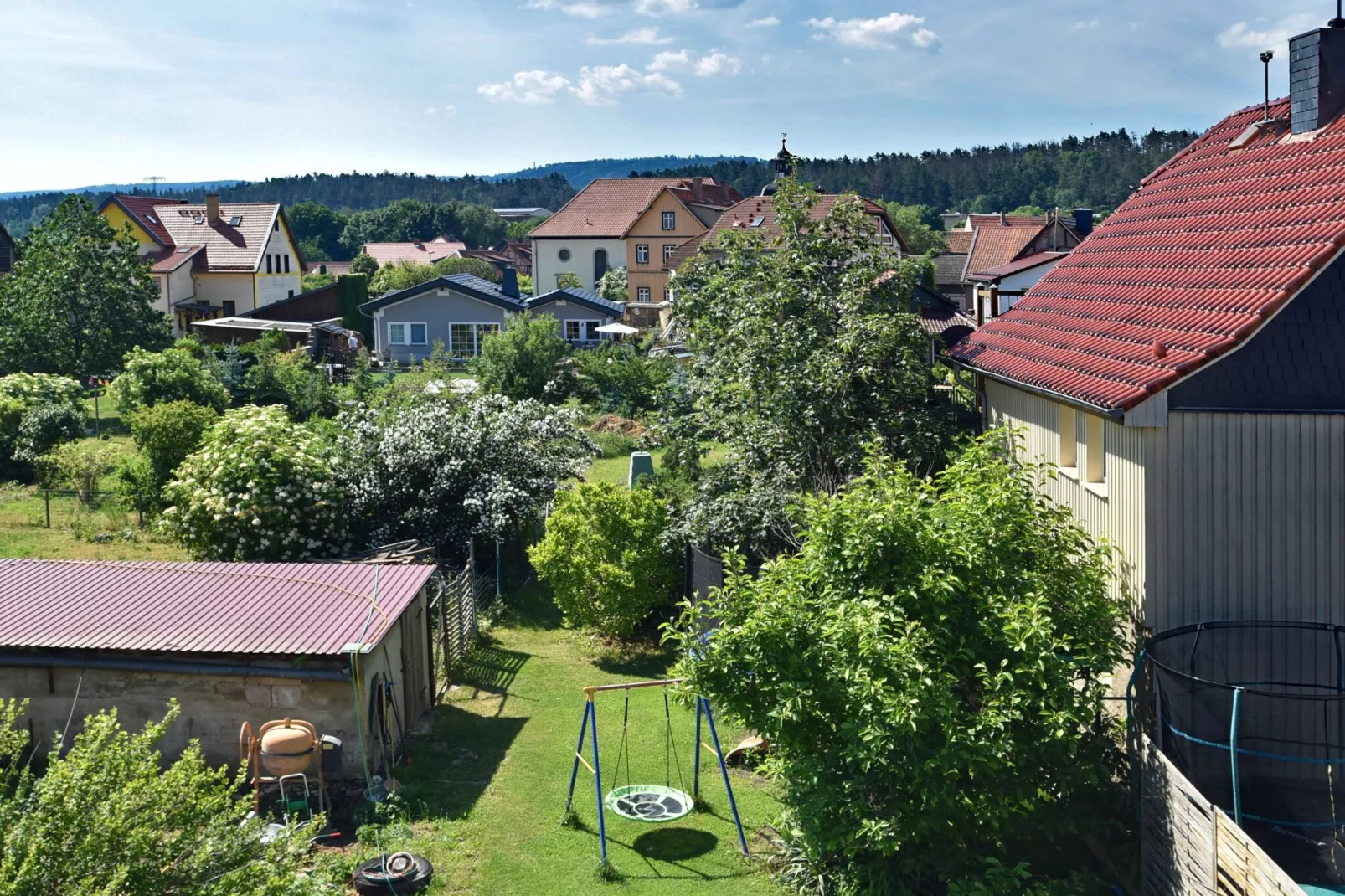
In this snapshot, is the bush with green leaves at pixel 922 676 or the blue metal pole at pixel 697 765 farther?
the blue metal pole at pixel 697 765

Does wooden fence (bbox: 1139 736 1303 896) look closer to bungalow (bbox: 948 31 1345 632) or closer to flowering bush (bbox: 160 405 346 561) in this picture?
bungalow (bbox: 948 31 1345 632)

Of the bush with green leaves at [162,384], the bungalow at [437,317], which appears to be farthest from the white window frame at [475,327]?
the bush with green leaves at [162,384]

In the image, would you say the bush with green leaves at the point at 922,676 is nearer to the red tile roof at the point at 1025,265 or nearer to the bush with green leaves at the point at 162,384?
the red tile roof at the point at 1025,265

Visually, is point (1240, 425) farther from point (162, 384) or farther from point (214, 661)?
point (162, 384)

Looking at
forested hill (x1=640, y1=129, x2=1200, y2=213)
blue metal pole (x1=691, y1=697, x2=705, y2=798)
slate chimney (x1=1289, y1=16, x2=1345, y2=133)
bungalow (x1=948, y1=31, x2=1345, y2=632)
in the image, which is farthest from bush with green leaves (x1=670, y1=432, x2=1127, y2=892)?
forested hill (x1=640, y1=129, x2=1200, y2=213)

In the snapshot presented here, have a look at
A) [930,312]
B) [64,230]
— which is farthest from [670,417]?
[64,230]

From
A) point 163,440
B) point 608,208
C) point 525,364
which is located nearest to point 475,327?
point 525,364

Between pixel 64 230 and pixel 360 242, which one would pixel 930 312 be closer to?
pixel 64 230
